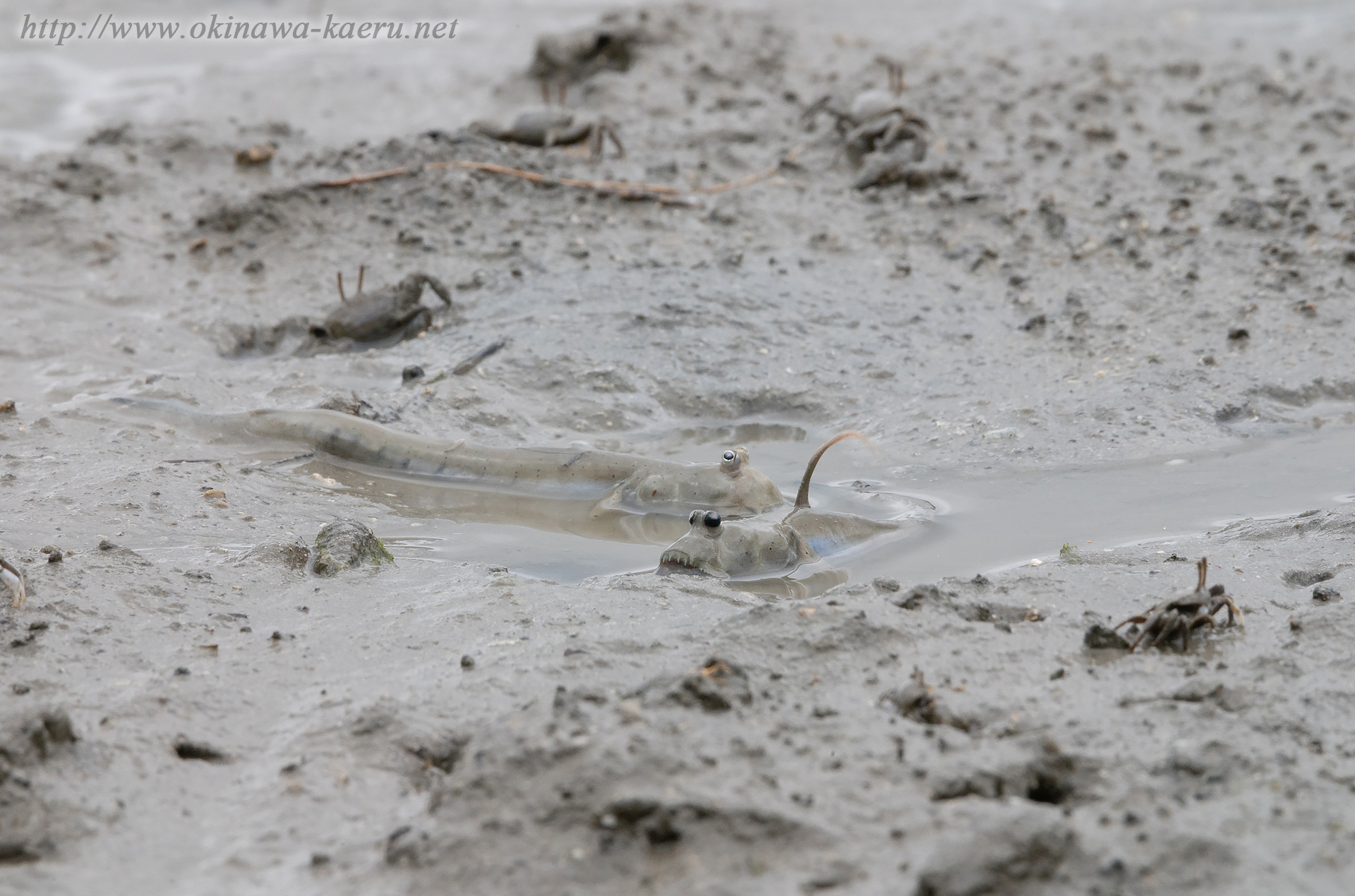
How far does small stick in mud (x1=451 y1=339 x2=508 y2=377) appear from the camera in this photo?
179 inches

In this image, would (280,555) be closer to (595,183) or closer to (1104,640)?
(1104,640)

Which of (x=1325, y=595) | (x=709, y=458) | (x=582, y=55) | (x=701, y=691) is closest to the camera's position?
(x=701, y=691)

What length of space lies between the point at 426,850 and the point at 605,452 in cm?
209

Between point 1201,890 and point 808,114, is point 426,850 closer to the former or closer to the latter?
point 1201,890

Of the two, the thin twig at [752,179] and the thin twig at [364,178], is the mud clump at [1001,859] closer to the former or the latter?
the thin twig at [752,179]

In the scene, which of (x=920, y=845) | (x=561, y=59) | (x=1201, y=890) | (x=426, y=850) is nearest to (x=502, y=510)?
(x=426, y=850)

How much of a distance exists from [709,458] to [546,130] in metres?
3.09

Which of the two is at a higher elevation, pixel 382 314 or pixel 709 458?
pixel 382 314

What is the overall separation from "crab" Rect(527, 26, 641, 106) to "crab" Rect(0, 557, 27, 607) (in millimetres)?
5961

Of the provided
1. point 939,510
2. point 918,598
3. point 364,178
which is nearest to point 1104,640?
point 918,598

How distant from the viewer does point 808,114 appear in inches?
268

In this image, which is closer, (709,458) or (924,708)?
(924,708)

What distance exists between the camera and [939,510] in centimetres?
354

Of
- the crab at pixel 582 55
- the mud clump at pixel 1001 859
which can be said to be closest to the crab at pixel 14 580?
the mud clump at pixel 1001 859
